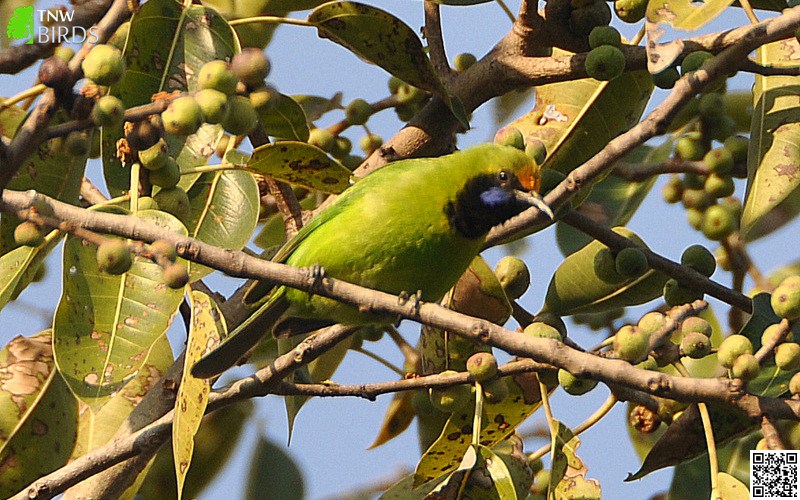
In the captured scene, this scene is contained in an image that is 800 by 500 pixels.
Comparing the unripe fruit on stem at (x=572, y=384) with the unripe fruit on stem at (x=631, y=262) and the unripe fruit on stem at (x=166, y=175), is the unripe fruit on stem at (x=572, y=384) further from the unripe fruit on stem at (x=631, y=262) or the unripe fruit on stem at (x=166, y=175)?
the unripe fruit on stem at (x=166, y=175)

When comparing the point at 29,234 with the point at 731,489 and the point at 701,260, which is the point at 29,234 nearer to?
the point at 731,489

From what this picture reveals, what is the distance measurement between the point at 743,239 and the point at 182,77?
160 cm

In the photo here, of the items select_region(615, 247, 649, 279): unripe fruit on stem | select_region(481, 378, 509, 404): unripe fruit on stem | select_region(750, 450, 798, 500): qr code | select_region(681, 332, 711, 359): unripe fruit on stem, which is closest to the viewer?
select_region(681, 332, 711, 359): unripe fruit on stem

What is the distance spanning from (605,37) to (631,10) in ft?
0.63

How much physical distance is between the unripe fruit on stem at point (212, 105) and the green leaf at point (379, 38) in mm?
854

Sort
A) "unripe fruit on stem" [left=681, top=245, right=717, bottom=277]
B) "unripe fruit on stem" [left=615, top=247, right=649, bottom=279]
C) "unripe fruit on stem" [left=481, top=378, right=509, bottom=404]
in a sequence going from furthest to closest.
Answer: "unripe fruit on stem" [left=681, top=245, right=717, bottom=277] → "unripe fruit on stem" [left=615, top=247, right=649, bottom=279] → "unripe fruit on stem" [left=481, top=378, right=509, bottom=404]

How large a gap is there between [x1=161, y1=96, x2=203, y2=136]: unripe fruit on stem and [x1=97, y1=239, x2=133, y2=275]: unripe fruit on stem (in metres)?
0.34

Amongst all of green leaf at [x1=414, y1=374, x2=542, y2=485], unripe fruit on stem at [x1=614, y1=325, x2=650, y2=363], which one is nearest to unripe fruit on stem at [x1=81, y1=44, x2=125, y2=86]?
unripe fruit on stem at [x1=614, y1=325, x2=650, y2=363]

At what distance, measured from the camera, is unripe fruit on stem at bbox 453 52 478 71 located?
386 cm

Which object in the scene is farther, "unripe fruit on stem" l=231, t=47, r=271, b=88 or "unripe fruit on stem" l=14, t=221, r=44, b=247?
"unripe fruit on stem" l=231, t=47, r=271, b=88

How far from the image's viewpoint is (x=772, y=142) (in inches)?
120

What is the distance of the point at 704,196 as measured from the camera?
3.82 meters

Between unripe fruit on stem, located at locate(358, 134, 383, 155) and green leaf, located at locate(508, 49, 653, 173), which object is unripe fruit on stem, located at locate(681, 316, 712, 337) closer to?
green leaf, located at locate(508, 49, 653, 173)

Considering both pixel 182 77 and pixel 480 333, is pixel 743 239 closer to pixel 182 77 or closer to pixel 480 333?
pixel 480 333
